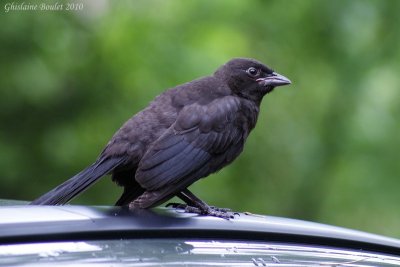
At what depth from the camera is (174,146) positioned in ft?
14.5

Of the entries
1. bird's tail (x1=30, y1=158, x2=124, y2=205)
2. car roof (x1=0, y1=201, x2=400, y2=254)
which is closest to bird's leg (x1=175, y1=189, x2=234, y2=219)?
bird's tail (x1=30, y1=158, x2=124, y2=205)

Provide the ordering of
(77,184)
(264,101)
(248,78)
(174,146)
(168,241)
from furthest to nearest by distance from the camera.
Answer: (264,101) < (248,78) < (174,146) < (77,184) < (168,241)

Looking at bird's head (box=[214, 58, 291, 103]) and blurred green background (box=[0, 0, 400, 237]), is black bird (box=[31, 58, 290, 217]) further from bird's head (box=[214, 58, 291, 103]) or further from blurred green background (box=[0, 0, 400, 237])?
blurred green background (box=[0, 0, 400, 237])

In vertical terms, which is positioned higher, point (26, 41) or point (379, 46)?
point (379, 46)

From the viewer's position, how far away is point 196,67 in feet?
28.7

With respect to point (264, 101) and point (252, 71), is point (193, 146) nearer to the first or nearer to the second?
point (252, 71)

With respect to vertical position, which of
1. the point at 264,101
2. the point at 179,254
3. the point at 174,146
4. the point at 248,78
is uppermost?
the point at 264,101

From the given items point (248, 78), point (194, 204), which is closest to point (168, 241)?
point (194, 204)

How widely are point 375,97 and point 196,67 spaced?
2.17m

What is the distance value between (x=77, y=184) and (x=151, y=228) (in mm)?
1428

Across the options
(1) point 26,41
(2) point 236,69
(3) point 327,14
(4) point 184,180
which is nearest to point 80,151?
(1) point 26,41

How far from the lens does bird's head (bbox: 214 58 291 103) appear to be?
5.15 meters

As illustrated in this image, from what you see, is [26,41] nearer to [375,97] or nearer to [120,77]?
[120,77]

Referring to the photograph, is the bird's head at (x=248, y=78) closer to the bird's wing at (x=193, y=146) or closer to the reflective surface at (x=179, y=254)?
the bird's wing at (x=193, y=146)
